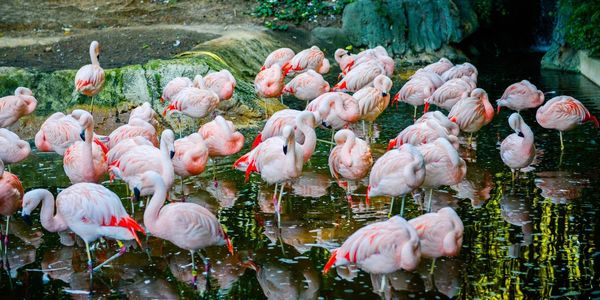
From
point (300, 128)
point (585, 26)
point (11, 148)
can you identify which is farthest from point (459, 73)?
point (11, 148)

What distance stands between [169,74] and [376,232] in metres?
5.92

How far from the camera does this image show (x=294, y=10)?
16.0 m

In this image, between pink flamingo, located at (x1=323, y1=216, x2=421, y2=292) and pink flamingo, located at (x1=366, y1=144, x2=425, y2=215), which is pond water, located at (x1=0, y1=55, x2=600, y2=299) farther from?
pink flamingo, located at (x1=366, y1=144, x2=425, y2=215)

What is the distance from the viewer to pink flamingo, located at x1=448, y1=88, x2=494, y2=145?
8391 mm

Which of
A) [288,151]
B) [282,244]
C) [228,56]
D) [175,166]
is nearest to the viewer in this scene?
[282,244]

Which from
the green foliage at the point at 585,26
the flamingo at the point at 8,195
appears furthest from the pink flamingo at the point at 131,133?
the green foliage at the point at 585,26

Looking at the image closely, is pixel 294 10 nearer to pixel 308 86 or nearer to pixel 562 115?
pixel 308 86

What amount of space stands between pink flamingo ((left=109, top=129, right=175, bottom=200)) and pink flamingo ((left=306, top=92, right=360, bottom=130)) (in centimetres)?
214

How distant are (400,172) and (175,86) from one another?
4.03 meters

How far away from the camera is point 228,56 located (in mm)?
12141

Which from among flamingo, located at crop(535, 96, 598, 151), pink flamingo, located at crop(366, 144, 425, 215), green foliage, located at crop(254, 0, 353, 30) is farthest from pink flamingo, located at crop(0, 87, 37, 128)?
green foliage, located at crop(254, 0, 353, 30)

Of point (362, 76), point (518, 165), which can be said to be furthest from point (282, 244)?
point (362, 76)

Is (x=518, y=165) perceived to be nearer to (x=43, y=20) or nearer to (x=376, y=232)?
(x=376, y=232)

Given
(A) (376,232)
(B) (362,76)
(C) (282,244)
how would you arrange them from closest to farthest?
(A) (376,232), (C) (282,244), (B) (362,76)
